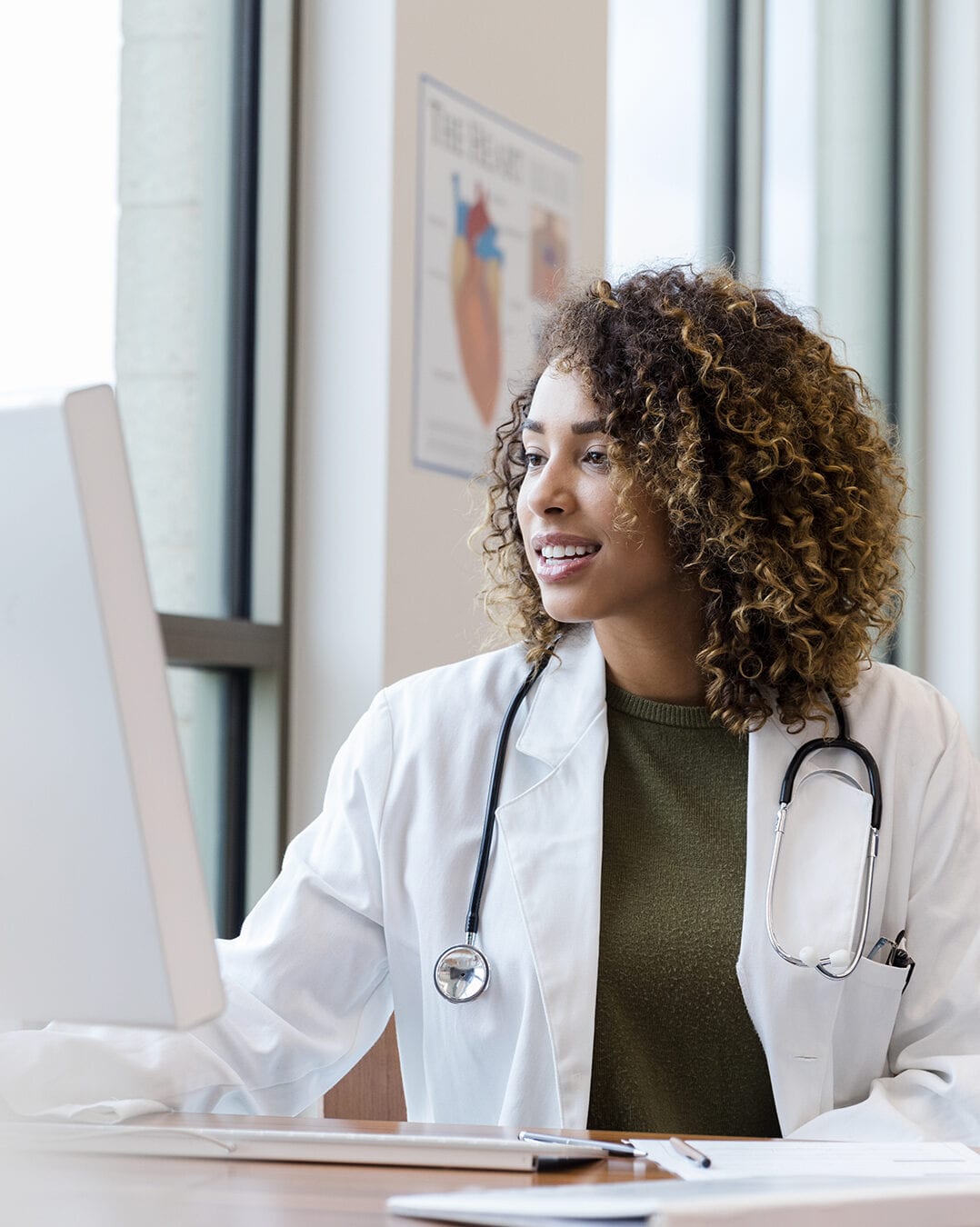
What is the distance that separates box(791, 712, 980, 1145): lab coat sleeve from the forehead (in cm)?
47

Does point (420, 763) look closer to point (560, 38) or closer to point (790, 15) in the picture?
point (560, 38)

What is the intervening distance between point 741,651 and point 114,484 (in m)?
1.02

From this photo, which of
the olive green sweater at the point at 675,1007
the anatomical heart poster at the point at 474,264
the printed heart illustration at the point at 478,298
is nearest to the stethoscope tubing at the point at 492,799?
the olive green sweater at the point at 675,1007

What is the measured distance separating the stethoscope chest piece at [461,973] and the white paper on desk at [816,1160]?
1.40 feet

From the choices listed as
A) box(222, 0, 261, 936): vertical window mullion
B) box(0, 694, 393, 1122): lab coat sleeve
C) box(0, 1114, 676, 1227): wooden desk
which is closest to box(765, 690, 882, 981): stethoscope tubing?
box(0, 694, 393, 1122): lab coat sleeve

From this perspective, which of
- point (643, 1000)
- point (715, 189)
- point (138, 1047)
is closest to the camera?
point (138, 1047)

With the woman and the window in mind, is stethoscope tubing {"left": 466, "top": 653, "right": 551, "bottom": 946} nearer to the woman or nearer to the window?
the woman

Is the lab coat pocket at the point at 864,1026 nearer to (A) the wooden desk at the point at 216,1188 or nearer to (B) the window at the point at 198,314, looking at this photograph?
(A) the wooden desk at the point at 216,1188

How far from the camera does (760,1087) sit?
57.6 inches

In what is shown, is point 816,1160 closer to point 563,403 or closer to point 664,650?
point 664,650

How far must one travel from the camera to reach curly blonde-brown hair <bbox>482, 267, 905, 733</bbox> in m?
1.58

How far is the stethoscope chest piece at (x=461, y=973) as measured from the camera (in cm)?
145

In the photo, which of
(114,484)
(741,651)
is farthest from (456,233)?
(114,484)

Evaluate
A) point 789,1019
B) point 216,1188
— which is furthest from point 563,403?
point 216,1188
